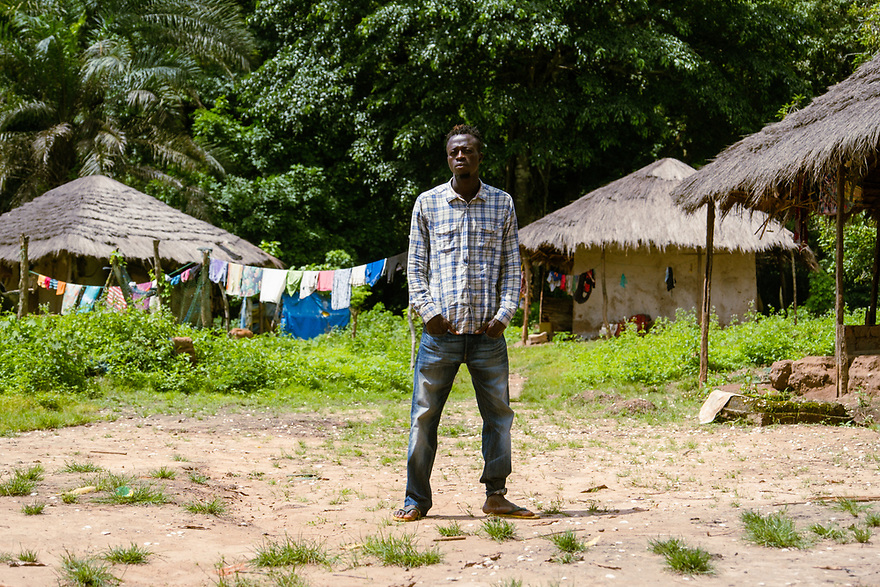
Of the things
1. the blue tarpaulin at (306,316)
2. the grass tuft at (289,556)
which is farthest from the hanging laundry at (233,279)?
the grass tuft at (289,556)

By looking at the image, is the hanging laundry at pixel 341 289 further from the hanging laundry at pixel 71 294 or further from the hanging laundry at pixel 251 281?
the hanging laundry at pixel 71 294

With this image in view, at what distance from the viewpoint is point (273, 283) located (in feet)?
51.4

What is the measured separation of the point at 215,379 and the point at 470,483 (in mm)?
6041

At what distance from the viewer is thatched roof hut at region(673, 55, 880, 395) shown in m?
7.96

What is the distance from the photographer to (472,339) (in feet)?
13.6

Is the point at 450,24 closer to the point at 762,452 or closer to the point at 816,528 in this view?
the point at 762,452

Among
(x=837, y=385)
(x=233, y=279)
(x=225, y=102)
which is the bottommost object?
(x=837, y=385)

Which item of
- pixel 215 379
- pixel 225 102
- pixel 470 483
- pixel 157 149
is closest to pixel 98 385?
pixel 215 379

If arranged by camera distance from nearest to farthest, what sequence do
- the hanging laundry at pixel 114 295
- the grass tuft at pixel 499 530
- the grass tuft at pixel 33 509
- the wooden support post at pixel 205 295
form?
the grass tuft at pixel 499 530, the grass tuft at pixel 33 509, the hanging laundry at pixel 114 295, the wooden support post at pixel 205 295

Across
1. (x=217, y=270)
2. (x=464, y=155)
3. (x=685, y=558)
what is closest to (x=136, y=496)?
(x=464, y=155)

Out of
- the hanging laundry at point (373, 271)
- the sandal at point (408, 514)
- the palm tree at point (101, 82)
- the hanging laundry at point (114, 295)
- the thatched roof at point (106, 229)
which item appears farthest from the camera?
the palm tree at point (101, 82)

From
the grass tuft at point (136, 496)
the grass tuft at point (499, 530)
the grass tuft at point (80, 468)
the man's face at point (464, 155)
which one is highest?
the man's face at point (464, 155)

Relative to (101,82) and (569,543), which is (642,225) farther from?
(569,543)

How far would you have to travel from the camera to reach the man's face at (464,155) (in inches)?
165
